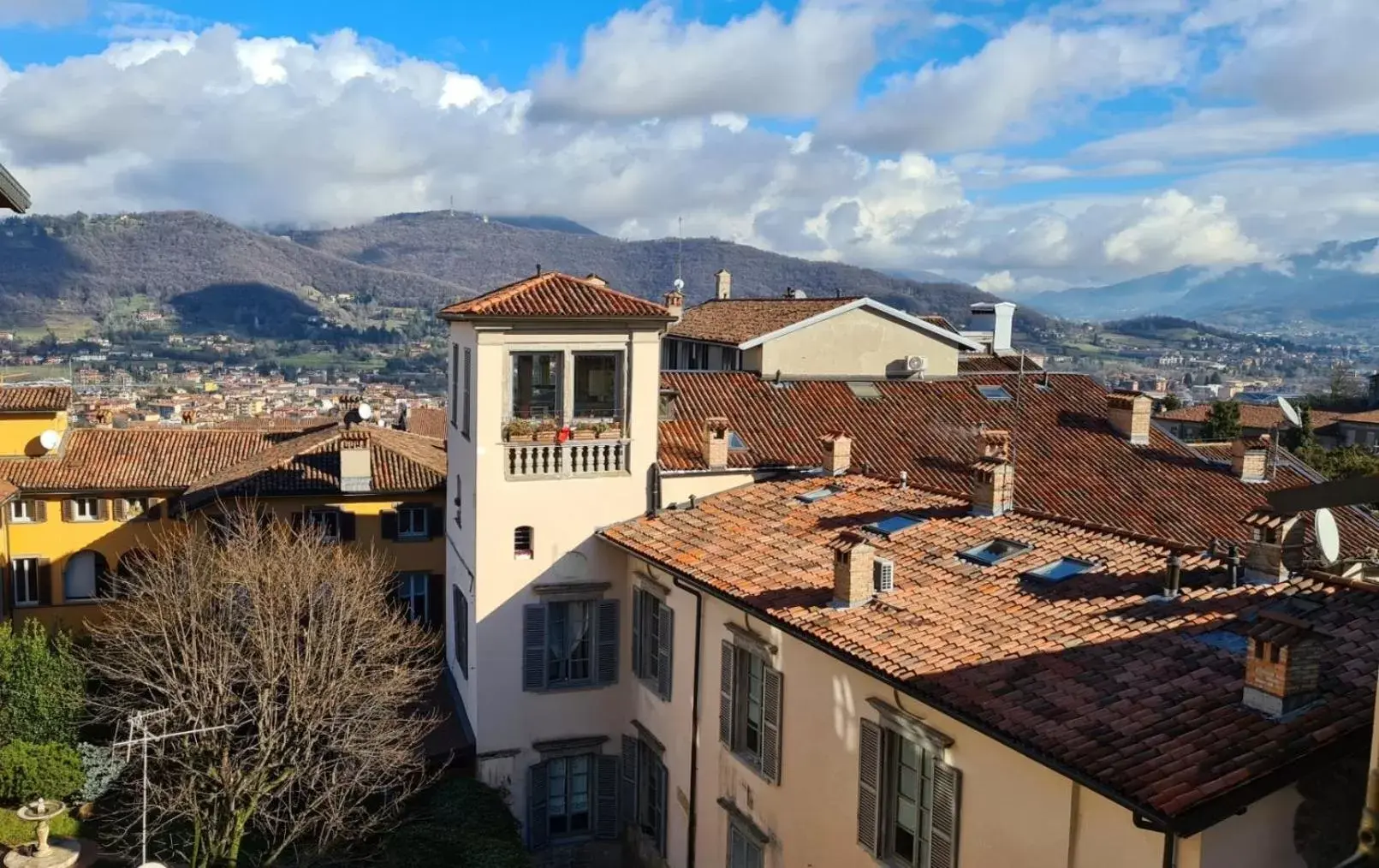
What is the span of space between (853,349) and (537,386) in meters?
13.4

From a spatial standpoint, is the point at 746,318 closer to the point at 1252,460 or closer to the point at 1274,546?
the point at 1252,460

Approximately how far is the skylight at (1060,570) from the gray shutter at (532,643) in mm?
10063

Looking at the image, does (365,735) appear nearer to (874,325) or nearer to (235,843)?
(235,843)

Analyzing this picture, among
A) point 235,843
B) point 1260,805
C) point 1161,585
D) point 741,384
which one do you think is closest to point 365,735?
point 235,843

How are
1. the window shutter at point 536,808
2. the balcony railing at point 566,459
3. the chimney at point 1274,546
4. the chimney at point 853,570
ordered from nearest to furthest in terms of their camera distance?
1. the chimney at point 1274,546
2. the chimney at point 853,570
3. the balcony railing at point 566,459
4. the window shutter at point 536,808

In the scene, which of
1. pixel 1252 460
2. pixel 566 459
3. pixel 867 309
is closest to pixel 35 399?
pixel 566 459

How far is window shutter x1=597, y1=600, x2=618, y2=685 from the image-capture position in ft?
69.9

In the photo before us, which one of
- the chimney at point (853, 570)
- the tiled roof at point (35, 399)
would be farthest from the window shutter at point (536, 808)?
the tiled roof at point (35, 399)

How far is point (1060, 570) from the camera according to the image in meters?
14.2

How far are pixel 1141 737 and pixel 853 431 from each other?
52.2ft

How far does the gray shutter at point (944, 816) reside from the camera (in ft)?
39.0

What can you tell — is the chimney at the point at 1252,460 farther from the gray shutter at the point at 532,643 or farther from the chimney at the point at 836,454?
the gray shutter at the point at 532,643

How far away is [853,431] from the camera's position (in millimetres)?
25422

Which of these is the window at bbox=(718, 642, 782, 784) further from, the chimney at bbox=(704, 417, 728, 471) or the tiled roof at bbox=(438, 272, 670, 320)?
the tiled roof at bbox=(438, 272, 670, 320)
